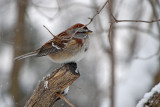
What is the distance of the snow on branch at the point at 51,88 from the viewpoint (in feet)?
14.5

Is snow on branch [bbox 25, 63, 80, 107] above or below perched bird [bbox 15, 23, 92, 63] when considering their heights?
below

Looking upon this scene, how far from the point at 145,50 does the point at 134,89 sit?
0.92m

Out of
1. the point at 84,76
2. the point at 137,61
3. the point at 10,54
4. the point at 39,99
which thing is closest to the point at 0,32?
the point at 10,54

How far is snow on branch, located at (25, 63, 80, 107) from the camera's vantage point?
4.41 metres

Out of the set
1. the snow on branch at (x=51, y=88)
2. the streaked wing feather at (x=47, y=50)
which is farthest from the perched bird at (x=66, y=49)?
the snow on branch at (x=51, y=88)

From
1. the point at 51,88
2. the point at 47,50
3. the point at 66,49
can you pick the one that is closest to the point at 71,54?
the point at 66,49

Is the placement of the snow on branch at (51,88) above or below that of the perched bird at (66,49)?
below

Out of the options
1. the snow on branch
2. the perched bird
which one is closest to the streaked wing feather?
the perched bird

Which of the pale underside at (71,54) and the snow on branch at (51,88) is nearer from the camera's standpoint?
the snow on branch at (51,88)

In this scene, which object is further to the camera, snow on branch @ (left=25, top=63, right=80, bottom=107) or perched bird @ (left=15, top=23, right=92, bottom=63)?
perched bird @ (left=15, top=23, right=92, bottom=63)

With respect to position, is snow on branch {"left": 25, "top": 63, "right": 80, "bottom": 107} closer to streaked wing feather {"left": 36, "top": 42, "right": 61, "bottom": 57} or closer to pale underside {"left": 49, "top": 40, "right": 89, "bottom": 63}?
pale underside {"left": 49, "top": 40, "right": 89, "bottom": 63}

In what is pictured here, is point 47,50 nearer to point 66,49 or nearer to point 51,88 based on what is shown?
point 66,49

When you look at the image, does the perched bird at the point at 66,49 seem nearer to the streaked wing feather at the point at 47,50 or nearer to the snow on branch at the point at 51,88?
the streaked wing feather at the point at 47,50

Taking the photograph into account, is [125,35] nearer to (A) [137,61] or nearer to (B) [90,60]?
(B) [90,60]
